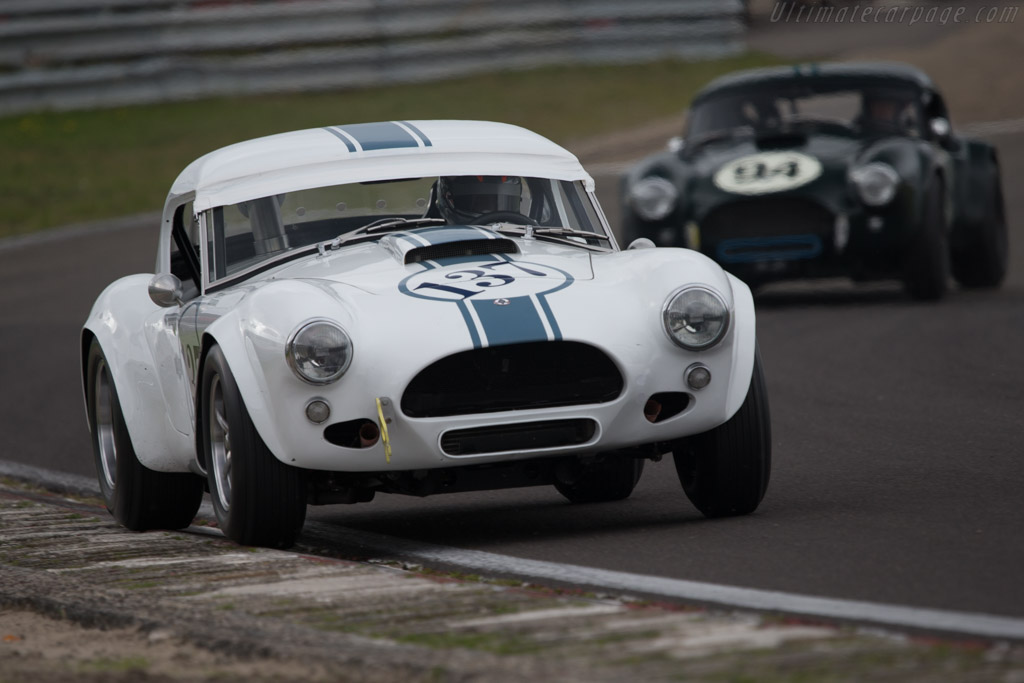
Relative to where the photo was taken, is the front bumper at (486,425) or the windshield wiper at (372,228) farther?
the windshield wiper at (372,228)

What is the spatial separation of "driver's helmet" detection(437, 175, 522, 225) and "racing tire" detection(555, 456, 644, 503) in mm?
1018

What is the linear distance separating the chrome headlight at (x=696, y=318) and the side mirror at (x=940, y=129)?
7338 mm

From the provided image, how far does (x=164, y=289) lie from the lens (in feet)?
20.6

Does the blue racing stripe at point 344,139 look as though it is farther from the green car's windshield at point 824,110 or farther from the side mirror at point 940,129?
the side mirror at point 940,129

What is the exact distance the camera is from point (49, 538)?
20.1 feet

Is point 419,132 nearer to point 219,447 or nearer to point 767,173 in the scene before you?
point 219,447

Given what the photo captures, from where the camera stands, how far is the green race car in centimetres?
1180

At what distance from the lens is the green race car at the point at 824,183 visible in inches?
465

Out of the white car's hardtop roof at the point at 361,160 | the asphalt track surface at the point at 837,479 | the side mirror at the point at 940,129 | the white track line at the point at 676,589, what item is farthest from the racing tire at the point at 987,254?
the white track line at the point at 676,589

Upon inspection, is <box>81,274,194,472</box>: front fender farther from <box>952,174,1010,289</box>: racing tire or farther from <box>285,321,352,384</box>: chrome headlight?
<box>952,174,1010,289</box>: racing tire

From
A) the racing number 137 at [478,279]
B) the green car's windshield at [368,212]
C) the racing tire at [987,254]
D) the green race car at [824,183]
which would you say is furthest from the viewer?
the racing tire at [987,254]

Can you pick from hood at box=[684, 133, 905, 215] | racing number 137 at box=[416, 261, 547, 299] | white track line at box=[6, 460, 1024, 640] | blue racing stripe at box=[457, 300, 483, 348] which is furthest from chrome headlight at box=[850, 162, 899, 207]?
blue racing stripe at box=[457, 300, 483, 348]

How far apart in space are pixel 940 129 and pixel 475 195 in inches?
261

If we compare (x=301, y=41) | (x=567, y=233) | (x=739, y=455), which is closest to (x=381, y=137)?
(x=567, y=233)
